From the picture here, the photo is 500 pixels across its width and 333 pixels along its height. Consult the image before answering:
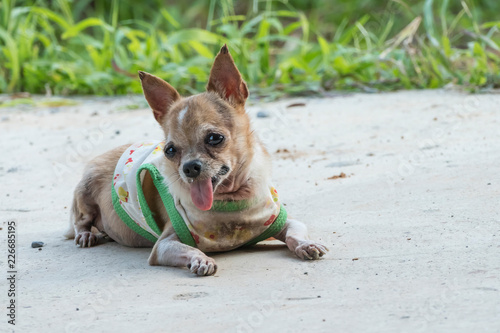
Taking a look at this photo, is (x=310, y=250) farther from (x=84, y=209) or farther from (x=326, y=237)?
(x=84, y=209)

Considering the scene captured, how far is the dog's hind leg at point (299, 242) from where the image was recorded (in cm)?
322

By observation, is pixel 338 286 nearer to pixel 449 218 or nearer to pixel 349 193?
pixel 449 218

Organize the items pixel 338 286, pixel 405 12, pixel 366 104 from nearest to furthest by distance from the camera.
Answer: pixel 338 286 → pixel 366 104 → pixel 405 12

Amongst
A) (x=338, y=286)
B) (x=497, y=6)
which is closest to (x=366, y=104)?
(x=338, y=286)

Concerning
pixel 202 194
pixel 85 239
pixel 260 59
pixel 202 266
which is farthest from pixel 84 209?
pixel 260 59

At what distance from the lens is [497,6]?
40.0 feet

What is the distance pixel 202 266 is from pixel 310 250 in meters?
0.47

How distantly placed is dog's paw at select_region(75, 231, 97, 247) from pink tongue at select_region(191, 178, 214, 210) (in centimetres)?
88

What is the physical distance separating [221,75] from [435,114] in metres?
2.80

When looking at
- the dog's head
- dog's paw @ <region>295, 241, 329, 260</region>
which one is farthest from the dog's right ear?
dog's paw @ <region>295, 241, 329, 260</region>

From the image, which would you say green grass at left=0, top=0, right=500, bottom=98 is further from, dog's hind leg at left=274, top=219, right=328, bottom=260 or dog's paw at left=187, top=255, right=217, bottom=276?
dog's paw at left=187, top=255, right=217, bottom=276

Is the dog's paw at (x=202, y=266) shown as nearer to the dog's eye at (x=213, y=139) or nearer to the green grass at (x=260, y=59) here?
the dog's eye at (x=213, y=139)

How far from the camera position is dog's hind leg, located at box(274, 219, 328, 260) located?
3.22 meters

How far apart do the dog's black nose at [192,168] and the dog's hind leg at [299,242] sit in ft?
1.73
